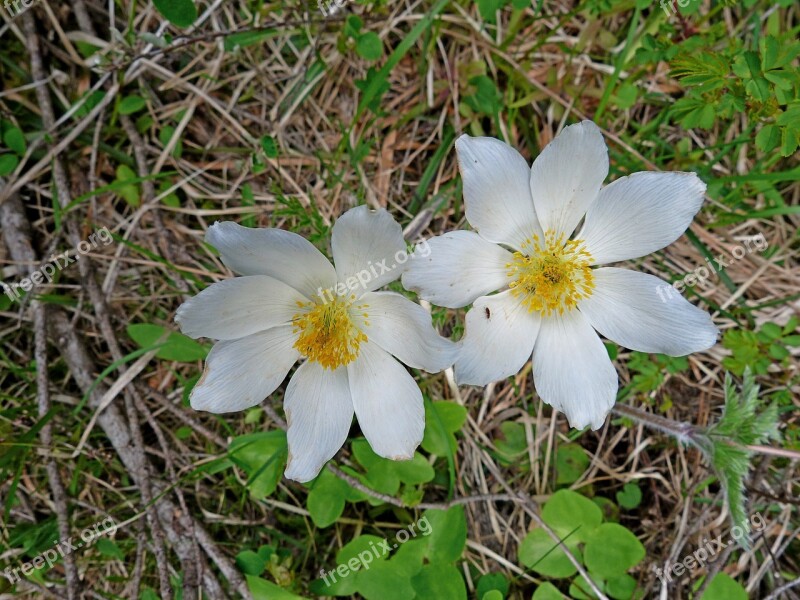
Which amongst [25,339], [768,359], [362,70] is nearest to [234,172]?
[362,70]

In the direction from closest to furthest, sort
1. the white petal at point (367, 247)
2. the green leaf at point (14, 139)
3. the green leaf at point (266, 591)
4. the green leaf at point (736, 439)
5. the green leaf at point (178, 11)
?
the white petal at point (367, 247) < the green leaf at point (736, 439) < the green leaf at point (178, 11) < the green leaf at point (266, 591) < the green leaf at point (14, 139)

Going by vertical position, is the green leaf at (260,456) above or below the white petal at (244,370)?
below

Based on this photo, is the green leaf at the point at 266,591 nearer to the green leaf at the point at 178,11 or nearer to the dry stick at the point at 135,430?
the dry stick at the point at 135,430

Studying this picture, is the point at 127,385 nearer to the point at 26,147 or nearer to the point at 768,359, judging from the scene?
the point at 26,147

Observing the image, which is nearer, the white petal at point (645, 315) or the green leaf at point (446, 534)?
the white petal at point (645, 315)

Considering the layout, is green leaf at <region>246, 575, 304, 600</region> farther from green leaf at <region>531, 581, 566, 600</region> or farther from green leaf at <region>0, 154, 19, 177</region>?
green leaf at <region>0, 154, 19, 177</region>

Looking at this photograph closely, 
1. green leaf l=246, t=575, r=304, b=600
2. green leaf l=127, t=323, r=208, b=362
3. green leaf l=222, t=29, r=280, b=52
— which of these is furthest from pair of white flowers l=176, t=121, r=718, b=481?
green leaf l=222, t=29, r=280, b=52

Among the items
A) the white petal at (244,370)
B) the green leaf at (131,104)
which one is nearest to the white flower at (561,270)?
the white petal at (244,370)

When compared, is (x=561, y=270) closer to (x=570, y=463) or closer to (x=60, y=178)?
(x=570, y=463)
